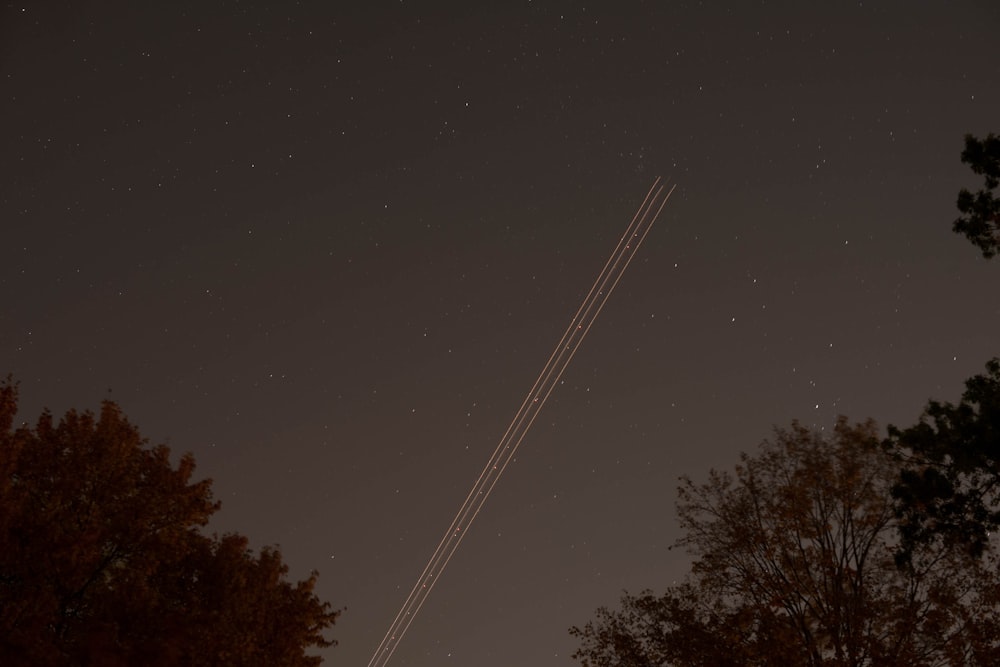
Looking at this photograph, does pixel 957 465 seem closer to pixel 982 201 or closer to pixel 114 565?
pixel 982 201

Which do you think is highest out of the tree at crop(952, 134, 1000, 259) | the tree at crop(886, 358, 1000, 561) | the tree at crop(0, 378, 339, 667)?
the tree at crop(952, 134, 1000, 259)

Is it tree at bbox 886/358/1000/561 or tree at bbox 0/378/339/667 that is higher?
tree at bbox 886/358/1000/561

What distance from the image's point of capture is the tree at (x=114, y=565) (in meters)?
19.3

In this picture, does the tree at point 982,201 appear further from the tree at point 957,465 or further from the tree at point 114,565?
the tree at point 114,565

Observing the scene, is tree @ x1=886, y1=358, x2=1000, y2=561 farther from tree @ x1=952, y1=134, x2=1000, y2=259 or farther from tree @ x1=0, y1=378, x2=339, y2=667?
tree @ x1=0, y1=378, x2=339, y2=667

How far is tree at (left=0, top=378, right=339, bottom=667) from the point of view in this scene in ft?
63.3

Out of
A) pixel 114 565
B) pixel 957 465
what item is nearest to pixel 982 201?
pixel 957 465

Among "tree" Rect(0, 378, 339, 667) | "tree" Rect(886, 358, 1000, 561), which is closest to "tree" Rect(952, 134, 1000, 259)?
"tree" Rect(886, 358, 1000, 561)

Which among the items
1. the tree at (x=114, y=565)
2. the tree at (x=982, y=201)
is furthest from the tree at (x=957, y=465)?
the tree at (x=114, y=565)

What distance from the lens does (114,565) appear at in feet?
72.8

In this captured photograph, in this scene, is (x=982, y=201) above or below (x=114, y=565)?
above

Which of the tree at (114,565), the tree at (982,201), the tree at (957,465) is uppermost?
the tree at (982,201)

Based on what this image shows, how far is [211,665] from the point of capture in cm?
2019

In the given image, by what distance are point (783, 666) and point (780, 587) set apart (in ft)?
6.99
